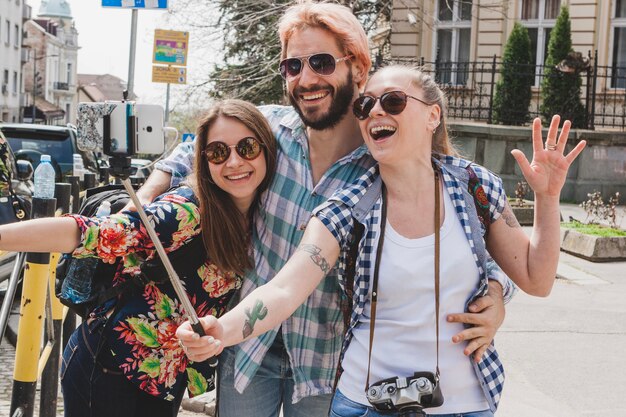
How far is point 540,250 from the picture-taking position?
9.21ft

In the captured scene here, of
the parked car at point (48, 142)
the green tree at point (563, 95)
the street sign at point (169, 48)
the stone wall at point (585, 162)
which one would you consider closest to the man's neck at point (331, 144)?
the parked car at point (48, 142)

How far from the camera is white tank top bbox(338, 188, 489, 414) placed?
2.60 metres

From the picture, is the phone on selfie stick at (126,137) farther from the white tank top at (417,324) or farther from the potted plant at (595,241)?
the potted plant at (595,241)

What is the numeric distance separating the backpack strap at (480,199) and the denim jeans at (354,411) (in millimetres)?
603

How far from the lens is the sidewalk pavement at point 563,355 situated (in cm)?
555

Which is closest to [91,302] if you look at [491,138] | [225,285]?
[225,285]

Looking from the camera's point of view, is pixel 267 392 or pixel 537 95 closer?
pixel 267 392

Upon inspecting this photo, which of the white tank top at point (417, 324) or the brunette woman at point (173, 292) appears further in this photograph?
the brunette woman at point (173, 292)

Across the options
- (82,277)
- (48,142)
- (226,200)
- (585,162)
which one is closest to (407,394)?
(226,200)

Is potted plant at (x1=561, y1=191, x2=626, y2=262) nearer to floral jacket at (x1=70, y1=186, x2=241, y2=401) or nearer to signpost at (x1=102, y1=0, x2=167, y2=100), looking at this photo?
signpost at (x1=102, y1=0, x2=167, y2=100)

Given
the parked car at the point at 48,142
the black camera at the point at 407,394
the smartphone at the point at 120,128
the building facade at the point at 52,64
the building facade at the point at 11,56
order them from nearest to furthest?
1. the smartphone at the point at 120,128
2. the black camera at the point at 407,394
3. the parked car at the point at 48,142
4. the building facade at the point at 11,56
5. the building facade at the point at 52,64

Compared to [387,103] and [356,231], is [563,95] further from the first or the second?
[356,231]

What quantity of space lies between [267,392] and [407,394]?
2.76ft

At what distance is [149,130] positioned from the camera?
7.79ft
